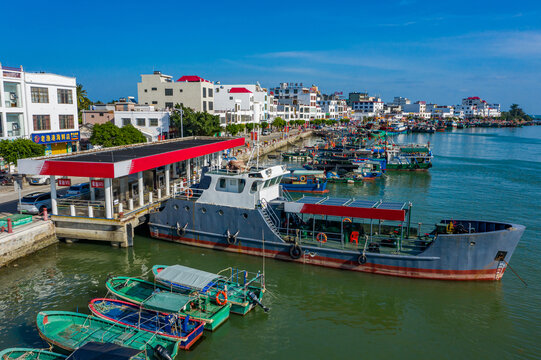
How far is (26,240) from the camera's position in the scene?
1970 centimetres

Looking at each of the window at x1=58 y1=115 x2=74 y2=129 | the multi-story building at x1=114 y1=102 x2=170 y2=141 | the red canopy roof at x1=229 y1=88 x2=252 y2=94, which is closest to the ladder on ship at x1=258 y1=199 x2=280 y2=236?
the window at x1=58 y1=115 x2=74 y2=129

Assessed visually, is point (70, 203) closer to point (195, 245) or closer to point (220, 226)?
point (195, 245)

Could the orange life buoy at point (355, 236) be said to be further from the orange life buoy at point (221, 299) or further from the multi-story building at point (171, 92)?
the multi-story building at point (171, 92)

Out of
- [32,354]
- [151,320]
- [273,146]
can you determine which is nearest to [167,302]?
[151,320]

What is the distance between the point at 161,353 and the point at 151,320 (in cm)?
190

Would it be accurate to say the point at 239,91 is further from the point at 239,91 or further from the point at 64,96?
the point at 64,96

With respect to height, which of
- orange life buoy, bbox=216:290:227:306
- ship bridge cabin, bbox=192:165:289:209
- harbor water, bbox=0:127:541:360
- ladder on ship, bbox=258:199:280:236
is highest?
ship bridge cabin, bbox=192:165:289:209

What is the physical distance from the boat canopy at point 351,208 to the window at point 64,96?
32.8 metres

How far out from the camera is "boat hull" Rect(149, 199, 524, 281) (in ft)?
55.6

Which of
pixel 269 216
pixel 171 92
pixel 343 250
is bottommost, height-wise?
pixel 343 250

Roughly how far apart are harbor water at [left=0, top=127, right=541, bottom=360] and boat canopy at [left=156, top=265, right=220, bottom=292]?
1.69 meters

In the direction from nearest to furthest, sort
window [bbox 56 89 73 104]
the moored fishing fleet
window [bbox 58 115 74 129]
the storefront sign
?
the moored fishing fleet → the storefront sign → window [bbox 56 89 73 104] → window [bbox 58 115 74 129]

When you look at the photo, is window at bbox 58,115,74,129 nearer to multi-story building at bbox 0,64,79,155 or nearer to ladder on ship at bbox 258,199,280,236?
multi-story building at bbox 0,64,79,155

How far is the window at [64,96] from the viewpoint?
40.8m
